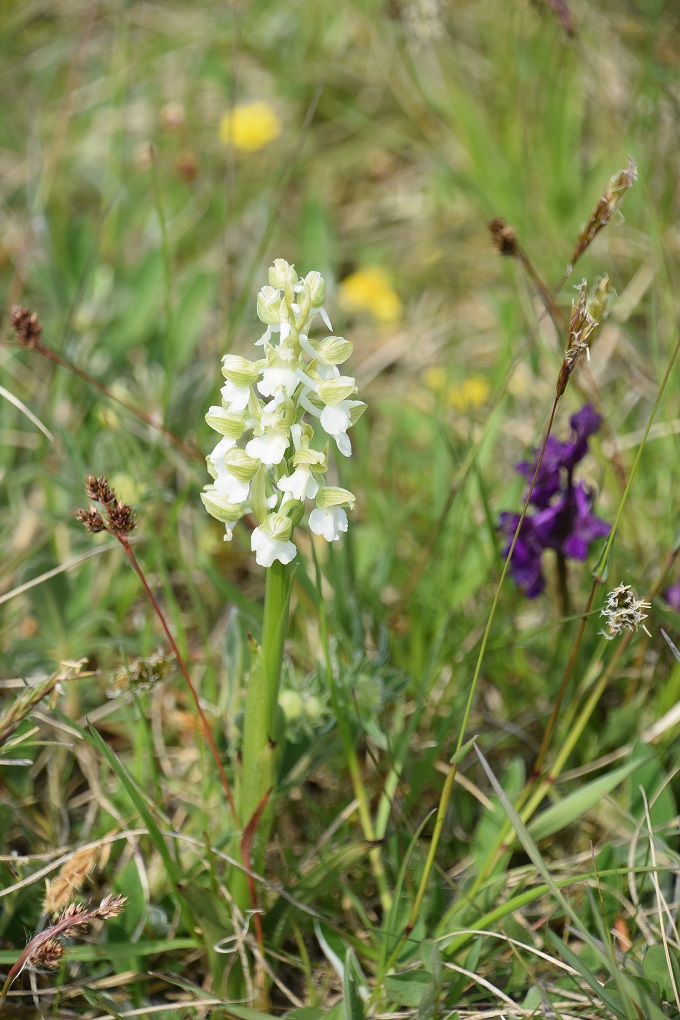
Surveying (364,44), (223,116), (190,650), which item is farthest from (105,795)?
(364,44)

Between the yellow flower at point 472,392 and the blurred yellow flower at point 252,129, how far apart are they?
170cm

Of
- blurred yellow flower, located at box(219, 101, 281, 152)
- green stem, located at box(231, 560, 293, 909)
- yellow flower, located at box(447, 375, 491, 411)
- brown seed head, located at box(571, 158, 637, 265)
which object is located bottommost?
green stem, located at box(231, 560, 293, 909)

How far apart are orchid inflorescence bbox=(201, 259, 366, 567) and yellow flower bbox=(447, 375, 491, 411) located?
179 centimetres

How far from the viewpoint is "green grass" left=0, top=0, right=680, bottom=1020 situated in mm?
1906

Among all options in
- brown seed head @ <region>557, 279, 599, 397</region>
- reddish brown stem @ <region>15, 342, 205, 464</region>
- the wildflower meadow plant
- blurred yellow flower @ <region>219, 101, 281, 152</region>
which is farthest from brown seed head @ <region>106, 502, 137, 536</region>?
blurred yellow flower @ <region>219, 101, 281, 152</region>

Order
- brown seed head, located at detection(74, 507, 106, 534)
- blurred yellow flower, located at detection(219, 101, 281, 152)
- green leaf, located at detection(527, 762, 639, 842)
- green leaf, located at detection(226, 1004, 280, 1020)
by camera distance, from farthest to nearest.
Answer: blurred yellow flower, located at detection(219, 101, 281, 152)
green leaf, located at detection(527, 762, 639, 842)
green leaf, located at detection(226, 1004, 280, 1020)
brown seed head, located at detection(74, 507, 106, 534)

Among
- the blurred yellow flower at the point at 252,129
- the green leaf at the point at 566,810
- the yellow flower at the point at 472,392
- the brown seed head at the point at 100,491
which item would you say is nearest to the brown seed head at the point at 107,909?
the brown seed head at the point at 100,491

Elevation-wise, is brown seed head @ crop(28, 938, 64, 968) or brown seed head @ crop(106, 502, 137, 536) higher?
brown seed head @ crop(106, 502, 137, 536)

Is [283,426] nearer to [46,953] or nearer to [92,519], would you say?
[92,519]

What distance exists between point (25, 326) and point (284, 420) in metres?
0.91

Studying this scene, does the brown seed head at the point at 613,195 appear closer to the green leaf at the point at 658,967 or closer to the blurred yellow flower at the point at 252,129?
the green leaf at the point at 658,967

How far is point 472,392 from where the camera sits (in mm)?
3367

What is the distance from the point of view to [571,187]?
12.5ft

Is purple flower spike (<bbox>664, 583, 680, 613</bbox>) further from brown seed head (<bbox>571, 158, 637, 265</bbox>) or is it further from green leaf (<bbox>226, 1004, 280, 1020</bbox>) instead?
green leaf (<bbox>226, 1004, 280, 1020</bbox>)
